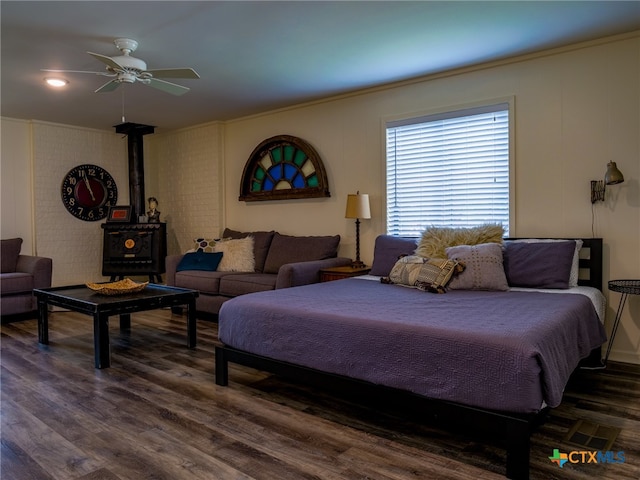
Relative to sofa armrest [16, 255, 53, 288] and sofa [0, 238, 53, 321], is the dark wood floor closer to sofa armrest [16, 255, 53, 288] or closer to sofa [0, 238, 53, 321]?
sofa [0, 238, 53, 321]

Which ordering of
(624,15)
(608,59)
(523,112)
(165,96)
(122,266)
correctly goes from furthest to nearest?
(122,266) < (165,96) < (523,112) < (608,59) < (624,15)

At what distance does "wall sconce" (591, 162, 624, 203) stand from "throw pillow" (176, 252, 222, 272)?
3.72 meters

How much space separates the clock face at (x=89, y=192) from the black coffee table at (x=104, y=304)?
2.56 metres

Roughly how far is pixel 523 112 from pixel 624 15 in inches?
37.3

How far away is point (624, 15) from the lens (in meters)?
3.05

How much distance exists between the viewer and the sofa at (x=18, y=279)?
489 centimetres

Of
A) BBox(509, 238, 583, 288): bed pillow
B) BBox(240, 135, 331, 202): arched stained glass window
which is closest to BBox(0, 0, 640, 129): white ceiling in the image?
BBox(240, 135, 331, 202): arched stained glass window

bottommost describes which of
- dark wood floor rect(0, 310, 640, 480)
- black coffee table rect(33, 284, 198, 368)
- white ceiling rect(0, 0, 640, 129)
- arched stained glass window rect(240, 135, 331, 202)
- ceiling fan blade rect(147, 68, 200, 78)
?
dark wood floor rect(0, 310, 640, 480)

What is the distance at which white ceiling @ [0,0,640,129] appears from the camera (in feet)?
9.59

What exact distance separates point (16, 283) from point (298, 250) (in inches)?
119

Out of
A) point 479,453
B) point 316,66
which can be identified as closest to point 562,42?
point 316,66

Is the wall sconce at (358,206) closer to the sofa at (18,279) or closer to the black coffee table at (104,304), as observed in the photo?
the black coffee table at (104,304)

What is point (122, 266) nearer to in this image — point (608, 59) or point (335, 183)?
point (335, 183)

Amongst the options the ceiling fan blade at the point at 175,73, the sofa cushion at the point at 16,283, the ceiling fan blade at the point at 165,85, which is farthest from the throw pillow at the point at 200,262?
the ceiling fan blade at the point at 175,73
